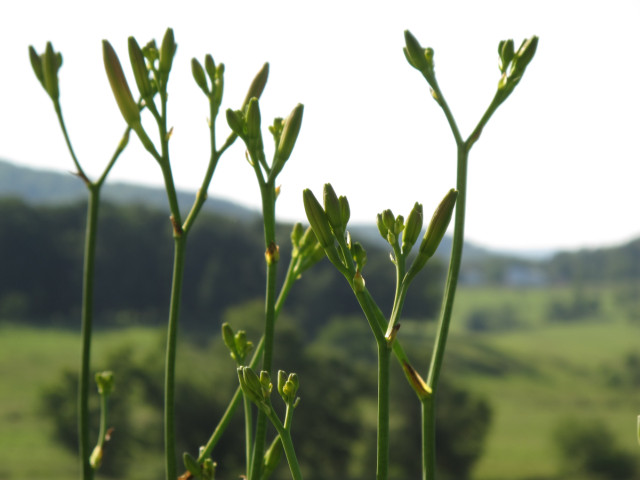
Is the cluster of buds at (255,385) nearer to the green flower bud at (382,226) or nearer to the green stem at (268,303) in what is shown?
the green stem at (268,303)

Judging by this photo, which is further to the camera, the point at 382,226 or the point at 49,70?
the point at 49,70

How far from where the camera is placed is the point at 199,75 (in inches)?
38.5

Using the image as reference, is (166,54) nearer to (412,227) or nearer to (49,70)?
(49,70)

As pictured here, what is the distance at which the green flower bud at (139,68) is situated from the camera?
2.91ft

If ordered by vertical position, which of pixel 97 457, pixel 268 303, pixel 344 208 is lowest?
pixel 97 457

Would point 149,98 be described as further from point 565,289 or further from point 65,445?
point 565,289

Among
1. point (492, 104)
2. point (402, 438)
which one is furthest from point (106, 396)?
point (402, 438)

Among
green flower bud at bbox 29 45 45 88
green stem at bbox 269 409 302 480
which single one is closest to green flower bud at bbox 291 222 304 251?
green stem at bbox 269 409 302 480

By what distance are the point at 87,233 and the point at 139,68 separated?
0.75ft

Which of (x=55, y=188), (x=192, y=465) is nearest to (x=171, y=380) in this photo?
(x=192, y=465)

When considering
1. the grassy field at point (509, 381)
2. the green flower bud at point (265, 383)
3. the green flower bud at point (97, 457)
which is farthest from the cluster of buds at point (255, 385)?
the grassy field at point (509, 381)

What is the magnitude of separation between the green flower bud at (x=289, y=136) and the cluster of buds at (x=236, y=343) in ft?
0.81

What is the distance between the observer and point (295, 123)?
0.82 metres

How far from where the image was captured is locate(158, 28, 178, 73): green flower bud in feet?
3.11
